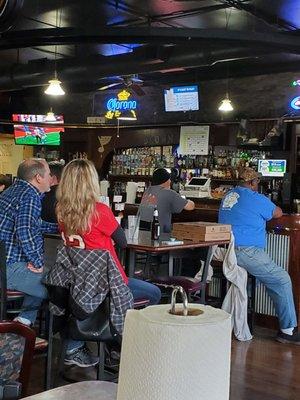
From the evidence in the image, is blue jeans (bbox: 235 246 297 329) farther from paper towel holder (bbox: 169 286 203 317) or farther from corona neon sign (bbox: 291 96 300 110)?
corona neon sign (bbox: 291 96 300 110)

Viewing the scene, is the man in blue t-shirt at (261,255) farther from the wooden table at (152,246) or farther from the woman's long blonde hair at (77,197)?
the woman's long blonde hair at (77,197)

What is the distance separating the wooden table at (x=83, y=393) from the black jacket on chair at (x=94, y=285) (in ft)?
5.55

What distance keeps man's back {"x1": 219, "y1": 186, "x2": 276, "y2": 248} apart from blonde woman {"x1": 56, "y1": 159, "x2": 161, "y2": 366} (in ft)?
6.83

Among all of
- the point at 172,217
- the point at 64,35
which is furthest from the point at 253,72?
the point at 172,217

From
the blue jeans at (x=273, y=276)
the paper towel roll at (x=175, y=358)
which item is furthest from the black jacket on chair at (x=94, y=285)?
the paper towel roll at (x=175, y=358)

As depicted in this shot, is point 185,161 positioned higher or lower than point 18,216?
higher

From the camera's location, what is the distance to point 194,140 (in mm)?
10930

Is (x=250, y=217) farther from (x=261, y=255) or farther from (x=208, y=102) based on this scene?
(x=208, y=102)

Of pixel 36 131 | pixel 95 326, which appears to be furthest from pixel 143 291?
pixel 36 131

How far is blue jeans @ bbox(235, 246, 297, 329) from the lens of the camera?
5344mm

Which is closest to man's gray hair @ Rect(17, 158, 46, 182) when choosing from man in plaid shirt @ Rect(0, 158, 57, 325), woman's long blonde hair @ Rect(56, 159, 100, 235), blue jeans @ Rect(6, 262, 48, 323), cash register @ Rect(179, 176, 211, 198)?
man in plaid shirt @ Rect(0, 158, 57, 325)

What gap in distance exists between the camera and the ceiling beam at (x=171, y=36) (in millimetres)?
7141

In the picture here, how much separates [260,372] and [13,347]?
9.50ft

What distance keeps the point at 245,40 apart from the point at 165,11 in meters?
1.48
